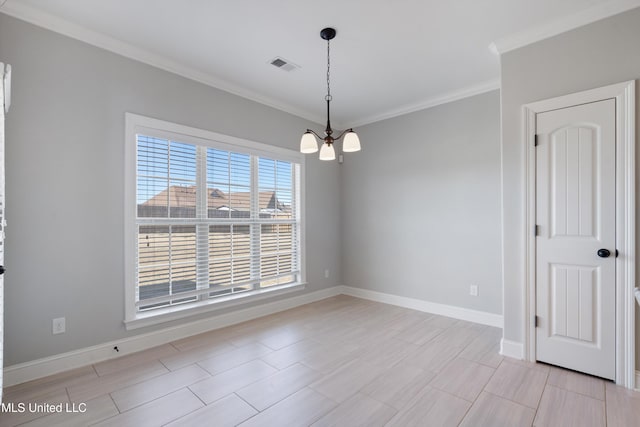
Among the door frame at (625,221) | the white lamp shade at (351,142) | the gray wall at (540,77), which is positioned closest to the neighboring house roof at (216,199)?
the white lamp shade at (351,142)

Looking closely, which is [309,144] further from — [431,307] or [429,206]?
[431,307]

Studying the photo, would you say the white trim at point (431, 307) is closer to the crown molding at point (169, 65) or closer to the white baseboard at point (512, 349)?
the white baseboard at point (512, 349)

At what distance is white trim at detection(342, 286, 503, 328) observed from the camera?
11.8 feet

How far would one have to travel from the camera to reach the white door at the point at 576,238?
2322 mm

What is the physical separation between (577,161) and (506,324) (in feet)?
5.11

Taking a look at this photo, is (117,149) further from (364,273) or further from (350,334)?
(364,273)

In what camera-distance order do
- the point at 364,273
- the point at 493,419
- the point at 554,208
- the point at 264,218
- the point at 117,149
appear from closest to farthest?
the point at 493,419, the point at 554,208, the point at 117,149, the point at 264,218, the point at 364,273

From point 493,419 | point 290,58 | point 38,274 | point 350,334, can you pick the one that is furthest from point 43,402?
point 290,58

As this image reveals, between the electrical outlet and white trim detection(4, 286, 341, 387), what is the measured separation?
0.64 feet

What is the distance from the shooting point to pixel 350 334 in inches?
130

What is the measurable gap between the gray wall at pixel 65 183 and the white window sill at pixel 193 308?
0.09m

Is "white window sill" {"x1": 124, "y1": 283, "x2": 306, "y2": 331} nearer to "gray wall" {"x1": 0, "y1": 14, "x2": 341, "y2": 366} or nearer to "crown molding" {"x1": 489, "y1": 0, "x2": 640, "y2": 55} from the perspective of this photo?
"gray wall" {"x1": 0, "y1": 14, "x2": 341, "y2": 366}

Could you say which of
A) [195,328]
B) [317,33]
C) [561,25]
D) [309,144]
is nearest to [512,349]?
[309,144]

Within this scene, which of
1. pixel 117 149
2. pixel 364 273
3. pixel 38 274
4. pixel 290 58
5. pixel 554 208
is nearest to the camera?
pixel 38 274
